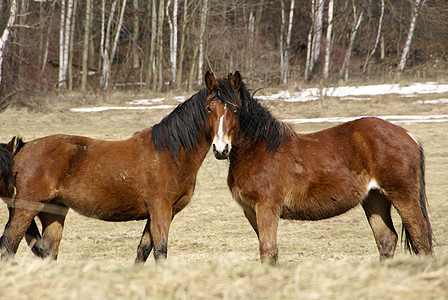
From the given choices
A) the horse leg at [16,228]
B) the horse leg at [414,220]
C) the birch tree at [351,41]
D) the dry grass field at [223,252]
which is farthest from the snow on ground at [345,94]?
the horse leg at [16,228]

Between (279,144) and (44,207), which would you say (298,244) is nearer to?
(279,144)

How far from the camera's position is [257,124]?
17.8 feet

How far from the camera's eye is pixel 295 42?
1211 inches

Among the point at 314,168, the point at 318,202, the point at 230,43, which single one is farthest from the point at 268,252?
the point at 230,43

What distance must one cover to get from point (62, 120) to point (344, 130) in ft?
43.5

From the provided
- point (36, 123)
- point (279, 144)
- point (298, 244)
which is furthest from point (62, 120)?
point (279, 144)

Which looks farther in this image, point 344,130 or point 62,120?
point 62,120

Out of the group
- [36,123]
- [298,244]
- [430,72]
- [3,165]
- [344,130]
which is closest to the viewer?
[3,165]

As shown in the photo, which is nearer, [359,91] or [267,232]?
[267,232]

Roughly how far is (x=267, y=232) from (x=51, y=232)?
98.5 inches

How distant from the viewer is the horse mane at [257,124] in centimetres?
535

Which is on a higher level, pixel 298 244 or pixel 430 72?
pixel 430 72

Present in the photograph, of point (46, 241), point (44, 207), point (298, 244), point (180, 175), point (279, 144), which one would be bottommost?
point (298, 244)

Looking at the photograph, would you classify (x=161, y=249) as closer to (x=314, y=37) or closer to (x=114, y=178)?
(x=114, y=178)
